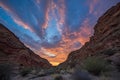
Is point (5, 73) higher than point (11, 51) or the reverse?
the reverse

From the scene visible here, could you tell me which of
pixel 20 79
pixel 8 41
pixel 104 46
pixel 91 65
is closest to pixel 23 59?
pixel 8 41

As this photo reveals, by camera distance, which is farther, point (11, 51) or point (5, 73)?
point (11, 51)

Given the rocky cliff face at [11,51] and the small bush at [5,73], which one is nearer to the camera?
the small bush at [5,73]

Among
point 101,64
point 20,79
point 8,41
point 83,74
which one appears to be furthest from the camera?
point 8,41

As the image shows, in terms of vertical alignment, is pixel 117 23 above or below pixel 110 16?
below

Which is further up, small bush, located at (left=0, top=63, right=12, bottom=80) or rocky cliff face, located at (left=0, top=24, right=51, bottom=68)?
rocky cliff face, located at (left=0, top=24, right=51, bottom=68)

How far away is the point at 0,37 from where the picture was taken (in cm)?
4731

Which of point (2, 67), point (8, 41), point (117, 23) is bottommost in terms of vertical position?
point (2, 67)

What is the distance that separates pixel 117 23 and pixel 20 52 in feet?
93.1

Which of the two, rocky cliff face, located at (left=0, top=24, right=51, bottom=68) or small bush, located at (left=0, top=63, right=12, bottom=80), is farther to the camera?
rocky cliff face, located at (left=0, top=24, right=51, bottom=68)

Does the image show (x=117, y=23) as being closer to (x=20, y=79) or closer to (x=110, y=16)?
(x=110, y=16)

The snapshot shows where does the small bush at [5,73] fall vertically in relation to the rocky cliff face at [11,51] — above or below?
below

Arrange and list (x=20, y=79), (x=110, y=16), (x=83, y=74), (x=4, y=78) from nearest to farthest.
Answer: (x=83, y=74)
(x=4, y=78)
(x=20, y=79)
(x=110, y=16)

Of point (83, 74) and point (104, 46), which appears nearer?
point (83, 74)
